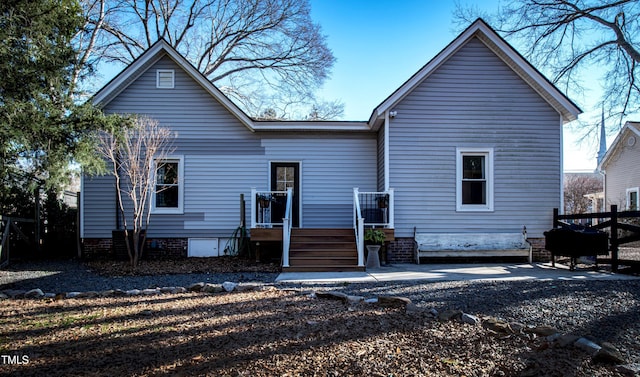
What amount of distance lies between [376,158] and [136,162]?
6.07 m

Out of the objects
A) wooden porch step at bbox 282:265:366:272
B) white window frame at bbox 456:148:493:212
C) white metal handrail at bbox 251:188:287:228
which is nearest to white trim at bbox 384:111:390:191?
white window frame at bbox 456:148:493:212

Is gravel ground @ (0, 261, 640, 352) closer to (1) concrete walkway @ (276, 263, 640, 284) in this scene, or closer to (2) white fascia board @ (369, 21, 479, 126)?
(1) concrete walkway @ (276, 263, 640, 284)

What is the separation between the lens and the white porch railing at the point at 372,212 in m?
8.48

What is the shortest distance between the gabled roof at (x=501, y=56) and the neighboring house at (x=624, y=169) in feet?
38.8

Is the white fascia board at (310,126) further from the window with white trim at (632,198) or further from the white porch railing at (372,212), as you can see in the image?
the window with white trim at (632,198)

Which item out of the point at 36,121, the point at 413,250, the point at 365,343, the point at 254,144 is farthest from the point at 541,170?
the point at 36,121

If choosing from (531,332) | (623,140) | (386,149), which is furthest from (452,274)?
(623,140)

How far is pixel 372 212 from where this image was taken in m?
9.94

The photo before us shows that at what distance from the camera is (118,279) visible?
7305 millimetres

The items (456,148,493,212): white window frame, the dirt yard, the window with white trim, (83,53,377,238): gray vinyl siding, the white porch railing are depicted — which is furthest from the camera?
the window with white trim

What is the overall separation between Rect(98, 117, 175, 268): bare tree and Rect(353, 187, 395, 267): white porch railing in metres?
4.68

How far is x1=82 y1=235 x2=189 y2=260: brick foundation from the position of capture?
1030 cm

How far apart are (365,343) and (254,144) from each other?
26.7 feet

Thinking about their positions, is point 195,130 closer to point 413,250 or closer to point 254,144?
point 254,144
